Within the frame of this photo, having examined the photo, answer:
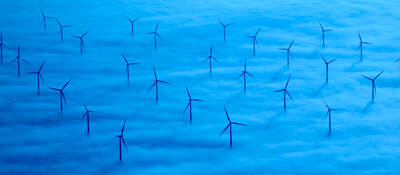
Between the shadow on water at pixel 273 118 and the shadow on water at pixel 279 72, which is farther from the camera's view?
the shadow on water at pixel 279 72

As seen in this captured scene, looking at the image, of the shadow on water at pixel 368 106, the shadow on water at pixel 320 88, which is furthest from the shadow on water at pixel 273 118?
the shadow on water at pixel 368 106

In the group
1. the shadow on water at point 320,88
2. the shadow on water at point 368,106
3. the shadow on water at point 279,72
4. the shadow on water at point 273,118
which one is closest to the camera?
the shadow on water at point 273,118

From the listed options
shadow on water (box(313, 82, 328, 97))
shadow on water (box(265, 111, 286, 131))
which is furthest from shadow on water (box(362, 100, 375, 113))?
shadow on water (box(265, 111, 286, 131))

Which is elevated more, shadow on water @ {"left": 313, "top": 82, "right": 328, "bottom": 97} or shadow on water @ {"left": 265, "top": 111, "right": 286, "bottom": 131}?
shadow on water @ {"left": 313, "top": 82, "right": 328, "bottom": 97}

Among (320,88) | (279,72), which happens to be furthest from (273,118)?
(279,72)

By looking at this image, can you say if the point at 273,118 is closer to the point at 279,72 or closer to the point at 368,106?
the point at 368,106

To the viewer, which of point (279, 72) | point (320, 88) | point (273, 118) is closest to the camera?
point (273, 118)

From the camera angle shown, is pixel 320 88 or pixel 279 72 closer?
pixel 320 88

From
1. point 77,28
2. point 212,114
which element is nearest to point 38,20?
point 77,28

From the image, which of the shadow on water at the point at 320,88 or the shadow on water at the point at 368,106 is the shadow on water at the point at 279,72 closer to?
the shadow on water at the point at 320,88

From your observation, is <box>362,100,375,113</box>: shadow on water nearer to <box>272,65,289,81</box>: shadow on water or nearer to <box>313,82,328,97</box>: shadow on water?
<box>313,82,328,97</box>: shadow on water

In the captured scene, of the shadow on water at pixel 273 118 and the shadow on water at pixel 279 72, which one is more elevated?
the shadow on water at pixel 279 72
